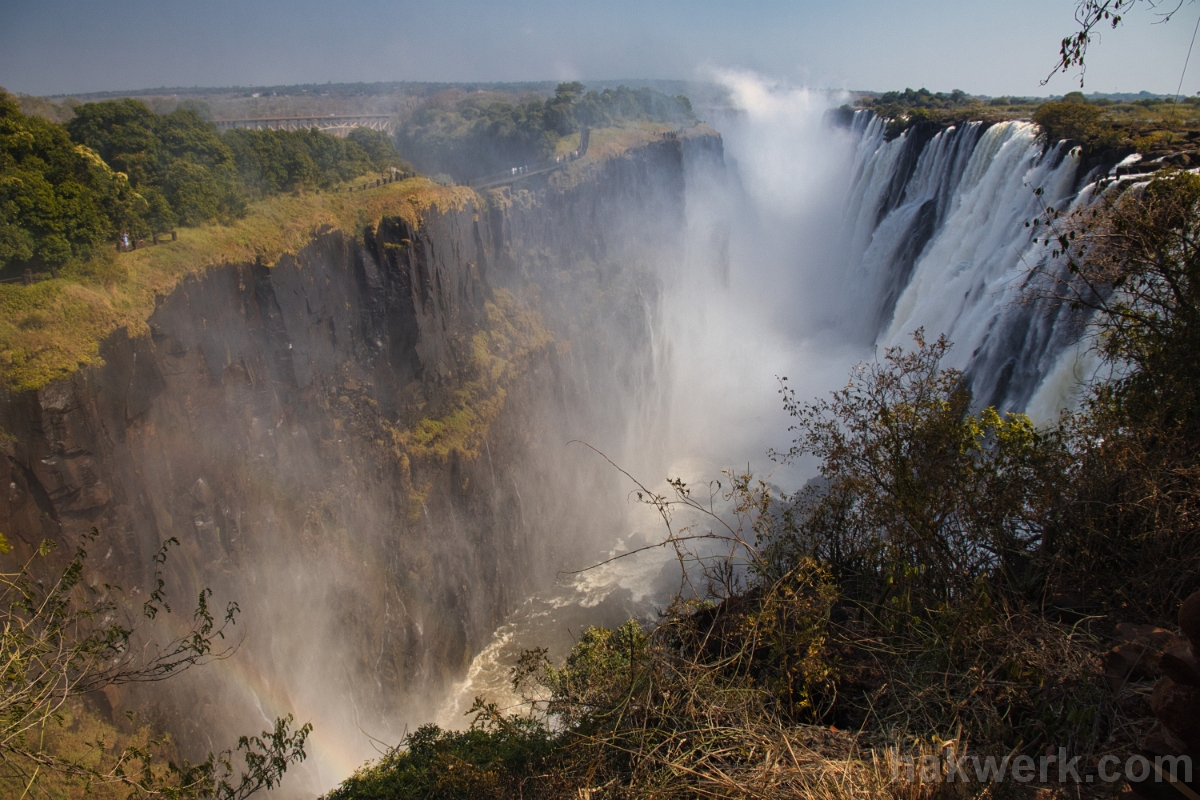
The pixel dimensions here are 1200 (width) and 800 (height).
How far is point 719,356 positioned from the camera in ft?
165

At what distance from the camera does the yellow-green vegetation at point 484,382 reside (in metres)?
26.2

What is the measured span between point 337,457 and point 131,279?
856 cm

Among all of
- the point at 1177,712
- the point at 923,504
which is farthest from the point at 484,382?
the point at 1177,712

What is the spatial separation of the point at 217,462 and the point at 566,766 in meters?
16.7

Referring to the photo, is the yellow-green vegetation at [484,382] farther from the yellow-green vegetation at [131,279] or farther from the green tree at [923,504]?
the green tree at [923,504]

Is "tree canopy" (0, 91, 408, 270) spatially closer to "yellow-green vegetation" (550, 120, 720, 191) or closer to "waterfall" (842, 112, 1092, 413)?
"yellow-green vegetation" (550, 120, 720, 191)

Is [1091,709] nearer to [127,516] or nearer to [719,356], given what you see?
[127,516]

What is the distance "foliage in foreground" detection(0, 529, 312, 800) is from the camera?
5984mm

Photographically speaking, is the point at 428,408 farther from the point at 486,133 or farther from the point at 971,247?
the point at 486,133

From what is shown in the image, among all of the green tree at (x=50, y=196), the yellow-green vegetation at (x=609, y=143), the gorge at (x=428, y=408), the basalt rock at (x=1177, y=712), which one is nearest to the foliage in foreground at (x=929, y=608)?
the basalt rock at (x=1177, y=712)

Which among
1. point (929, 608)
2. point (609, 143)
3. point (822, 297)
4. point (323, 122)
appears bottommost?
point (822, 297)

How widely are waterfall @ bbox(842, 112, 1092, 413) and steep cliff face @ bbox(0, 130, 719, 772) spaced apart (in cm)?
1837

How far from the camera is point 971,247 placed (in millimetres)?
25984

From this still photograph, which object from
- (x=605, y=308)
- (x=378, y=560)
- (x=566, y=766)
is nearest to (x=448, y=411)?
(x=378, y=560)
